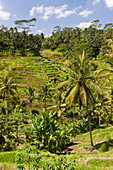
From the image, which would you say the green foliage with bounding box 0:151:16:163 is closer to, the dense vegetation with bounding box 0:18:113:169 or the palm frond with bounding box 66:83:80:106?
the dense vegetation with bounding box 0:18:113:169

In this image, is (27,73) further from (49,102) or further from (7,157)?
(7,157)

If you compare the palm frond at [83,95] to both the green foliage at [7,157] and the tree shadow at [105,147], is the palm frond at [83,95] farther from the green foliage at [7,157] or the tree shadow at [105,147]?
the green foliage at [7,157]

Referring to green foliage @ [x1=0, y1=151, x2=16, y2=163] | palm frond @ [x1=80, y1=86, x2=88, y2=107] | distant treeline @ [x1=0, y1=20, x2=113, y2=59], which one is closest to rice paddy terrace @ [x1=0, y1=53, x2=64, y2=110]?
distant treeline @ [x1=0, y1=20, x2=113, y2=59]

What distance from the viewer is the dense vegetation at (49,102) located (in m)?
13.1

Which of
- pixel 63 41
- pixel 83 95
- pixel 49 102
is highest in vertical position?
pixel 63 41

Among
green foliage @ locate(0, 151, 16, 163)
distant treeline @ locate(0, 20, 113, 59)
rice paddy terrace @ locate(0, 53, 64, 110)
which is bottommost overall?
green foliage @ locate(0, 151, 16, 163)

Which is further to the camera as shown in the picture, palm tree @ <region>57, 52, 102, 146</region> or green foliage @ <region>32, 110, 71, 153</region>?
green foliage @ <region>32, 110, 71, 153</region>

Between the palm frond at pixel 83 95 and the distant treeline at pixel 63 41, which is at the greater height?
the distant treeline at pixel 63 41

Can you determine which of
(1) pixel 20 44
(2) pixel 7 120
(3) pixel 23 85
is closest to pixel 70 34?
(1) pixel 20 44

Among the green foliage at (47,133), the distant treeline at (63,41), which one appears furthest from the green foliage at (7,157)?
the distant treeline at (63,41)

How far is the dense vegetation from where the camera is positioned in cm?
1315

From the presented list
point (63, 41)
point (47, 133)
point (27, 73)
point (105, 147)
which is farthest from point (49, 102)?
point (63, 41)

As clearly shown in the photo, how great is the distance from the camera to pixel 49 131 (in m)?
16.7

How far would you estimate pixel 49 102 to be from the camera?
141 feet
